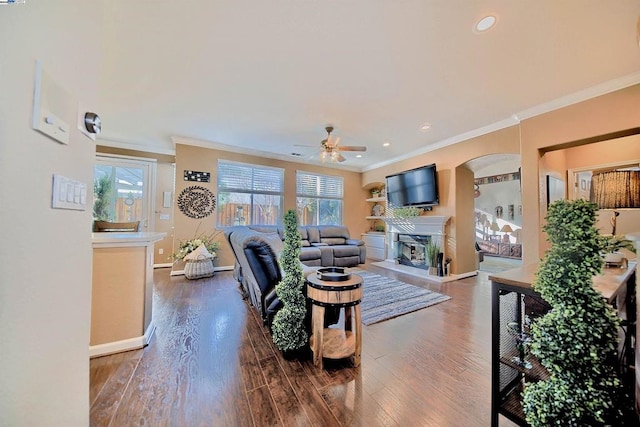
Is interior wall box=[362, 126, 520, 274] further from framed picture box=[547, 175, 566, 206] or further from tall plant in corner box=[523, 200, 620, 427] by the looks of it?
tall plant in corner box=[523, 200, 620, 427]

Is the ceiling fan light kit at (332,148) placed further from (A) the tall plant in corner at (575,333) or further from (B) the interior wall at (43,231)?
(A) the tall plant in corner at (575,333)

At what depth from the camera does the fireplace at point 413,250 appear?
16.5 ft

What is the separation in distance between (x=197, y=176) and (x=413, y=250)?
515cm

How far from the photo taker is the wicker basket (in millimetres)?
4090

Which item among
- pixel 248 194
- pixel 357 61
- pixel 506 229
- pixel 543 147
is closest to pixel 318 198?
pixel 248 194

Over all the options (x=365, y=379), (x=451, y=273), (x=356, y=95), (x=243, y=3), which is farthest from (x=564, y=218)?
(x=451, y=273)

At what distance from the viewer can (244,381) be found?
4.99ft

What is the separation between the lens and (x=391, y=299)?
3115 millimetres

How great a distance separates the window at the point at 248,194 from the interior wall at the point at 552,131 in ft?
15.7

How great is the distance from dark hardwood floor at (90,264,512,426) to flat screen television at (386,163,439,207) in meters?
2.85

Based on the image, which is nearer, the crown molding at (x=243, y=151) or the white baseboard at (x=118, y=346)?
the white baseboard at (x=118, y=346)

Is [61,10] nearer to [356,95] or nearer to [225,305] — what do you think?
[356,95]

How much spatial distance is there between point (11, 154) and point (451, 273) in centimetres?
539

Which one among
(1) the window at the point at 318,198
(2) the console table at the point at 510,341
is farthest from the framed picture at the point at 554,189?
(1) the window at the point at 318,198
